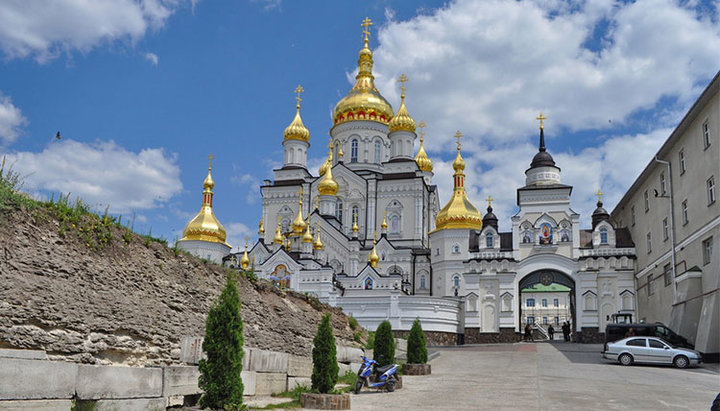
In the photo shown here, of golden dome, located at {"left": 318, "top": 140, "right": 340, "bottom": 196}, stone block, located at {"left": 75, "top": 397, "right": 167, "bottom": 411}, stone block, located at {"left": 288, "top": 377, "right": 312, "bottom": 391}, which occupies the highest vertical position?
golden dome, located at {"left": 318, "top": 140, "right": 340, "bottom": 196}

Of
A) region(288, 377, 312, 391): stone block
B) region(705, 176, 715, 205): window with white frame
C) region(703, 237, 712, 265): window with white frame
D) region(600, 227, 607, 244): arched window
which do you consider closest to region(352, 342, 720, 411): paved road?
region(288, 377, 312, 391): stone block

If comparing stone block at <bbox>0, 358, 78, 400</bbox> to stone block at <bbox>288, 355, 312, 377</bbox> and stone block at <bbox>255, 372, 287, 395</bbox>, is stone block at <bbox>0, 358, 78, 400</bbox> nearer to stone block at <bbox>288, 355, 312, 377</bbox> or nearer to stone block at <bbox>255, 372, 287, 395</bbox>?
stone block at <bbox>255, 372, 287, 395</bbox>

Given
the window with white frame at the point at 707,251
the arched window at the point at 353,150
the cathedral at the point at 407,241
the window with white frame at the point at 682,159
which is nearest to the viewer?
the window with white frame at the point at 707,251

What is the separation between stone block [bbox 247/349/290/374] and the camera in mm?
10438

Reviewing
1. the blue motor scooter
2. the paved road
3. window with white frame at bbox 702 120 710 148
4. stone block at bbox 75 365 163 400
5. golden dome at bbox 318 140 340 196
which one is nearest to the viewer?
stone block at bbox 75 365 163 400

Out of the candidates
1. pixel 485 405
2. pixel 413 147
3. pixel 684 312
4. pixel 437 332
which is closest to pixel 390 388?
pixel 485 405

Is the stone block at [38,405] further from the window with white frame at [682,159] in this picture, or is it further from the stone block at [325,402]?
the window with white frame at [682,159]

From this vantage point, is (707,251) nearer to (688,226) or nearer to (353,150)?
(688,226)

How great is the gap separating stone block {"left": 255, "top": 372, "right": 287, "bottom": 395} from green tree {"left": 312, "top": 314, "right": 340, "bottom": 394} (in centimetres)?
92

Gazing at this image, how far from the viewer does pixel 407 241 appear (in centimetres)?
4847

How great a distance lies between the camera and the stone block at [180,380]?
8.10m

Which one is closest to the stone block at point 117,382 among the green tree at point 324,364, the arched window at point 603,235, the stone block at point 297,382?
the green tree at point 324,364

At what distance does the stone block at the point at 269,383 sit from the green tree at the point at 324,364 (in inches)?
36.2

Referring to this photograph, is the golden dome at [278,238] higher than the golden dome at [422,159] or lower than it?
lower
